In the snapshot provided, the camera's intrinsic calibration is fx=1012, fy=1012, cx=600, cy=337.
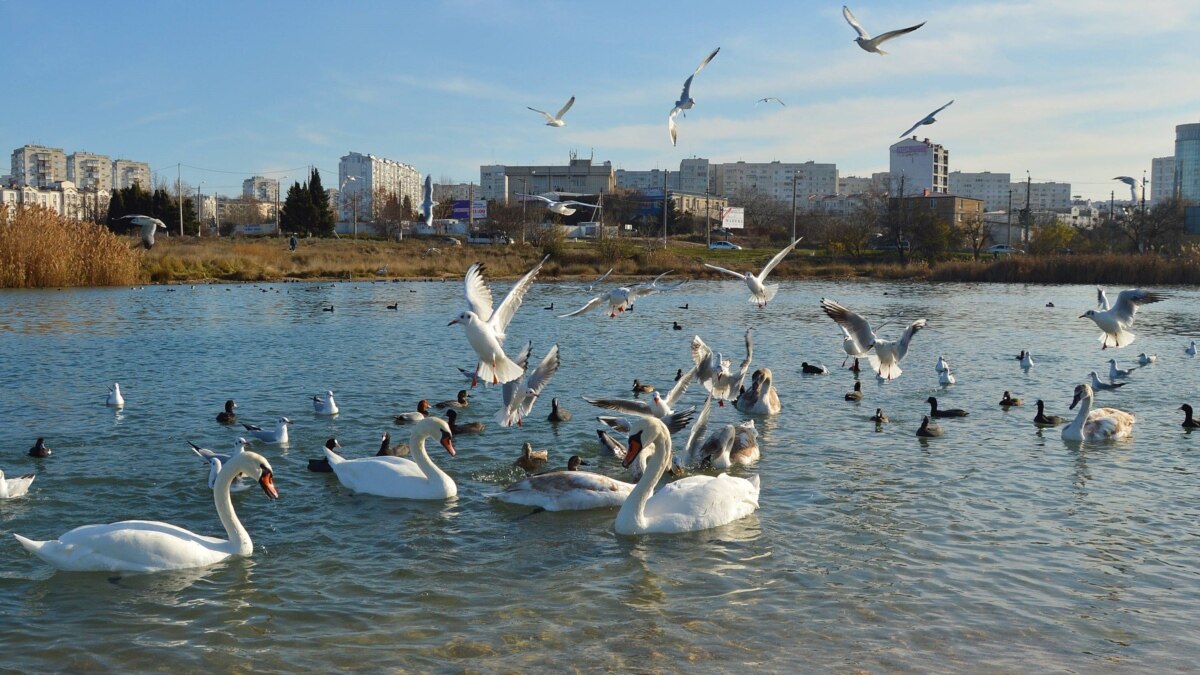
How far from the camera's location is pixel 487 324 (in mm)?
12062

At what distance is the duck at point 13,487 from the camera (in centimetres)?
1048

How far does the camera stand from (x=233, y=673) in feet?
22.0

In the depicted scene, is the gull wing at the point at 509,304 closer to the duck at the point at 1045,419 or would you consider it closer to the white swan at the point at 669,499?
the white swan at the point at 669,499

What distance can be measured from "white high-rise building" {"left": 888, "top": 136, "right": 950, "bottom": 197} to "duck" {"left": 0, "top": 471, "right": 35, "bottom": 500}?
15788 cm

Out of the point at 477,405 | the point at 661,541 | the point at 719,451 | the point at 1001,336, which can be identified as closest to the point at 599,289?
the point at 1001,336

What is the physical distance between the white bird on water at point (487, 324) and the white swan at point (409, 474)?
1330 millimetres

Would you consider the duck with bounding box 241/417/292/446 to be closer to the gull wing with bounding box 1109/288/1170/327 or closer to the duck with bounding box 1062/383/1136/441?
the duck with bounding box 1062/383/1136/441

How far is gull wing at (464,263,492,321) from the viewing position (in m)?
12.4

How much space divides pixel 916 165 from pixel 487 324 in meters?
167

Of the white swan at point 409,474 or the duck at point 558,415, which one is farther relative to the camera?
the duck at point 558,415

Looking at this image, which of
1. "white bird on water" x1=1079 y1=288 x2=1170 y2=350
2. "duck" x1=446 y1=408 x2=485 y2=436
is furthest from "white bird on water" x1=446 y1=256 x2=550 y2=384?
"white bird on water" x1=1079 y1=288 x2=1170 y2=350

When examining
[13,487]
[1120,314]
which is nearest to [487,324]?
[13,487]

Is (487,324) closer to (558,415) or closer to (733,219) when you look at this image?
(558,415)

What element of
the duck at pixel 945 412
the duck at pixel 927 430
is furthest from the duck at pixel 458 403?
the duck at pixel 945 412
